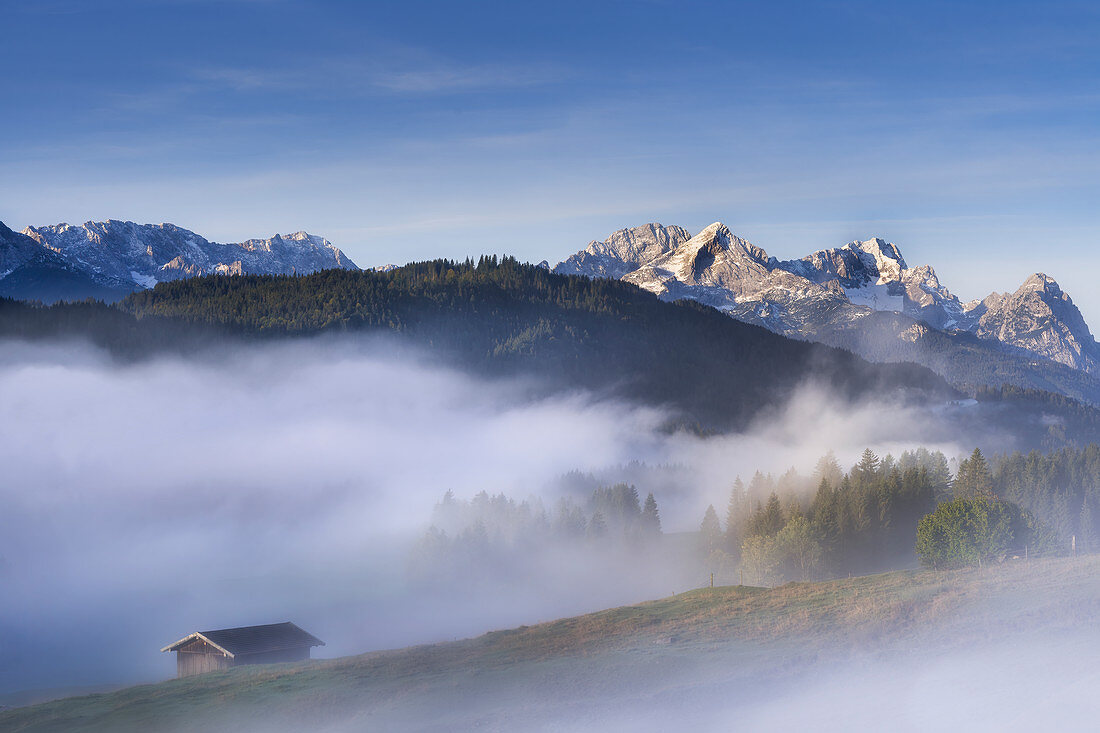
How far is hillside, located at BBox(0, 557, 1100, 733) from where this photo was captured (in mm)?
58000

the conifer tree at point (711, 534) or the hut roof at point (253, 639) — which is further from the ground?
the hut roof at point (253, 639)

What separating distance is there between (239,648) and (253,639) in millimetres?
2931

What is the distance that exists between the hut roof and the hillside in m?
8.78

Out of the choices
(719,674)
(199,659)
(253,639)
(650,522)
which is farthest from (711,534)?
(719,674)

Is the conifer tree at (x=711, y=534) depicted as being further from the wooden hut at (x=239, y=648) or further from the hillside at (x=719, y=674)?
the wooden hut at (x=239, y=648)

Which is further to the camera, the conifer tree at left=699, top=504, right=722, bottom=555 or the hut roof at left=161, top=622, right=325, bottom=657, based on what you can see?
the conifer tree at left=699, top=504, right=722, bottom=555

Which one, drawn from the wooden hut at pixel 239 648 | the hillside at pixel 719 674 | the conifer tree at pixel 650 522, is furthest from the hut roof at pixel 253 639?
the conifer tree at pixel 650 522

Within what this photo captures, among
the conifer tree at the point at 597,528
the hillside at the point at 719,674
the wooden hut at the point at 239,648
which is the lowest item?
the conifer tree at the point at 597,528

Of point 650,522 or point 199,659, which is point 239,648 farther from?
point 650,522

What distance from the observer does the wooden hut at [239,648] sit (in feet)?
328

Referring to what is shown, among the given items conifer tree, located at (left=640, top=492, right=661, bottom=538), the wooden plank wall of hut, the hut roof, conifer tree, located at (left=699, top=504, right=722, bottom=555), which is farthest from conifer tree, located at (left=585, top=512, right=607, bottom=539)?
the wooden plank wall of hut

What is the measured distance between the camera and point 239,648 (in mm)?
100562

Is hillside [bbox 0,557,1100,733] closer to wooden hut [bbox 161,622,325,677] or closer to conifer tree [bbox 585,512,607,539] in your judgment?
wooden hut [bbox 161,622,325,677]

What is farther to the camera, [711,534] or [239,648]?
[711,534]
